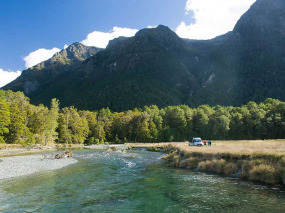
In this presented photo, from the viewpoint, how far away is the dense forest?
88.5 m

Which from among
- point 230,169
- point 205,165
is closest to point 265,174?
point 230,169

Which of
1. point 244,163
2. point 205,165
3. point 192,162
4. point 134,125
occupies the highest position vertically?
point 134,125

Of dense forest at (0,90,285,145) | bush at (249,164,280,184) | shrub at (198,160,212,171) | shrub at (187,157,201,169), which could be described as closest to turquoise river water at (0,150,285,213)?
bush at (249,164,280,184)

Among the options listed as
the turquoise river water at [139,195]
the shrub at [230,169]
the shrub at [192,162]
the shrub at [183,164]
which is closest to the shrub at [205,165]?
the shrub at [192,162]

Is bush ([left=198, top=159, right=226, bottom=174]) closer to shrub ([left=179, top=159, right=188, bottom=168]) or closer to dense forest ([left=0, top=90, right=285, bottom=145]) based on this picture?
shrub ([left=179, top=159, right=188, bottom=168])

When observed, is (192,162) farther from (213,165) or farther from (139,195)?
(139,195)

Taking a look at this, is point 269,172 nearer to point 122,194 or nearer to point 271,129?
point 122,194

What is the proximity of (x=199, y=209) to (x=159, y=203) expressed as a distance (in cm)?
298

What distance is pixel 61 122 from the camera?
365 feet

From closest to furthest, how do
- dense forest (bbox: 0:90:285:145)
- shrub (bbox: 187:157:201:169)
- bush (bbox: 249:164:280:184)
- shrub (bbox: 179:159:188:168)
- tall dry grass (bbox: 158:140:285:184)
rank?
bush (bbox: 249:164:280:184) → tall dry grass (bbox: 158:140:285:184) → shrub (bbox: 187:157:201:169) → shrub (bbox: 179:159:188:168) → dense forest (bbox: 0:90:285:145)

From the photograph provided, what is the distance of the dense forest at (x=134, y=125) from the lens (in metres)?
88.5

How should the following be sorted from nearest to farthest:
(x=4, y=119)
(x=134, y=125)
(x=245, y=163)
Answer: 1. (x=245, y=163)
2. (x=4, y=119)
3. (x=134, y=125)

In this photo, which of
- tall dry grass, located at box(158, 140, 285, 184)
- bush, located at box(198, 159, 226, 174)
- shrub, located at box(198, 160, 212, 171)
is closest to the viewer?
tall dry grass, located at box(158, 140, 285, 184)

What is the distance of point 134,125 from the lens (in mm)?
131625
